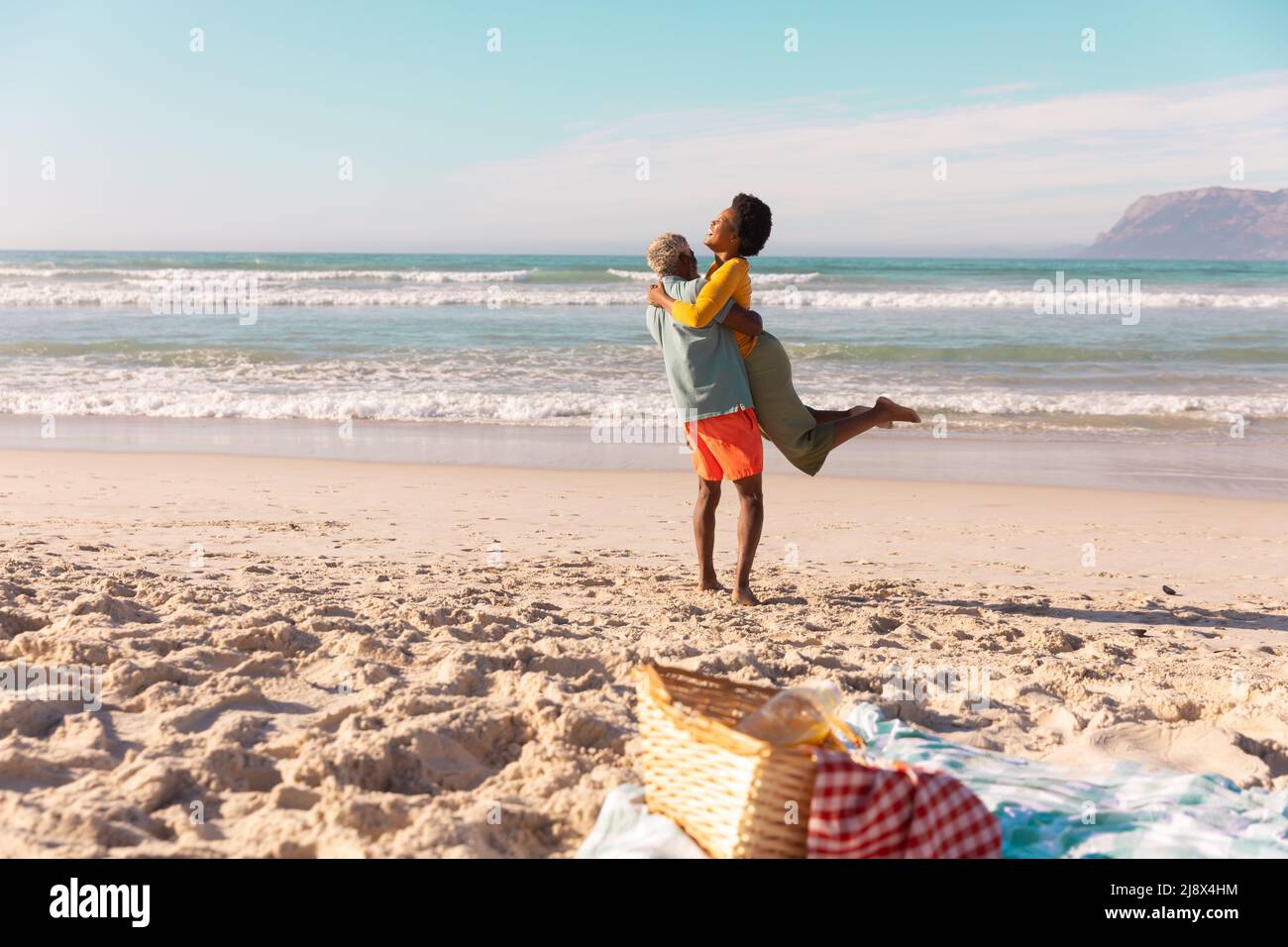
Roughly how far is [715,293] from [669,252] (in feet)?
1.26

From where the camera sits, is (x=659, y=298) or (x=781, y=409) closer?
(x=659, y=298)

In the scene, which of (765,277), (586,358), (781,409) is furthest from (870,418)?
(765,277)

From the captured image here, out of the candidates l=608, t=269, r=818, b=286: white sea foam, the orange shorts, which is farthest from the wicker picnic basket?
l=608, t=269, r=818, b=286: white sea foam

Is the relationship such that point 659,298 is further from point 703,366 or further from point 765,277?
point 765,277

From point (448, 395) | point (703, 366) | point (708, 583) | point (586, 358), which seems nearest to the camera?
point (703, 366)

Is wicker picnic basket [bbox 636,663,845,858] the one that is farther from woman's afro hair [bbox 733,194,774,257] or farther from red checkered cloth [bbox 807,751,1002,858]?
woman's afro hair [bbox 733,194,774,257]

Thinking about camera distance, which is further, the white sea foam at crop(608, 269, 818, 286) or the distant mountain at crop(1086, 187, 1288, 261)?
the distant mountain at crop(1086, 187, 1288, 261)

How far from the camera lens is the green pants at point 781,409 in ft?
15.7

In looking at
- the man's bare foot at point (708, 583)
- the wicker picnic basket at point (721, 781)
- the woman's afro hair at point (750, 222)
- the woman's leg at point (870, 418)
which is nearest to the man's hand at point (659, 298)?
the woman's afro hair at point (750, 222)

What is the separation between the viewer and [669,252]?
468cm

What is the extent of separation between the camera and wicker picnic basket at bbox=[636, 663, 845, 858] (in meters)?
2.31

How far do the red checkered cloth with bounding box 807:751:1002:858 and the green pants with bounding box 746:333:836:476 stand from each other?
2558 mm

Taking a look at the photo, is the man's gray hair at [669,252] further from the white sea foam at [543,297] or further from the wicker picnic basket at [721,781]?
the white sea foam at [543,297]
